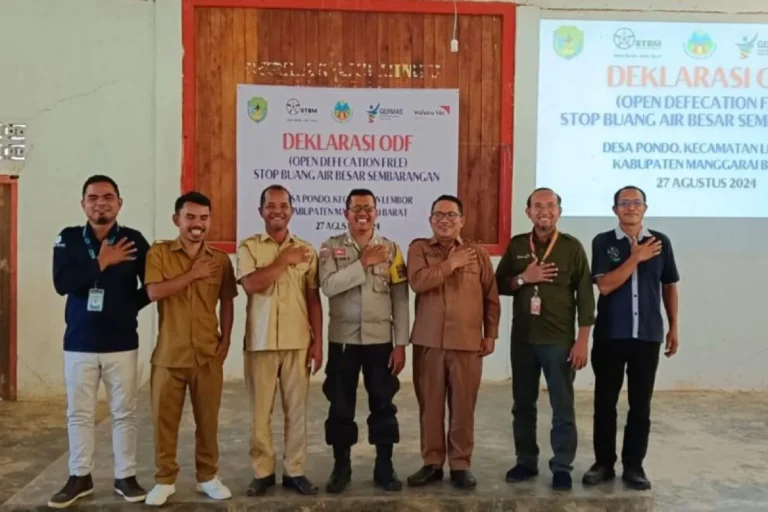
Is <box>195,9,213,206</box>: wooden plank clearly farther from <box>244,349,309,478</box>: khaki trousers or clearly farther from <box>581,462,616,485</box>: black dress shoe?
<box>581,462,616,485</box>: black dress shoe

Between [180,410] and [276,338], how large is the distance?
20.6 inches

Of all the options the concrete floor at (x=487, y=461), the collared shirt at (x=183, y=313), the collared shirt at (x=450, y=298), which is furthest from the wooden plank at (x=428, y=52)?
the collared shirt at (x=183, y=313)

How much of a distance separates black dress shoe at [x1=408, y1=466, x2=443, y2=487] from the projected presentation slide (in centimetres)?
299

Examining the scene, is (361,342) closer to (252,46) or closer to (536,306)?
(536,306)

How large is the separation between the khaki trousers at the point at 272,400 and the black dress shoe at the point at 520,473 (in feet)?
3.35

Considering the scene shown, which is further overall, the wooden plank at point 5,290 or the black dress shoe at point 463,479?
the wooden plank at point 5,290

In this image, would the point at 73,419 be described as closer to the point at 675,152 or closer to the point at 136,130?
the point at 136,130

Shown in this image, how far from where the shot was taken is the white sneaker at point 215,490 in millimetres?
3240

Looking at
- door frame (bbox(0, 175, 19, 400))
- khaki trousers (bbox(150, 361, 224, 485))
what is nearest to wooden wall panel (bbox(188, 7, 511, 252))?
door frame (bbox(0, 175, 19, 400))

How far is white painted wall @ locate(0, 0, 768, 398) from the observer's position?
552 cm

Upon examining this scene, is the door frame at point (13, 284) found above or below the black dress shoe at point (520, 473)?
above

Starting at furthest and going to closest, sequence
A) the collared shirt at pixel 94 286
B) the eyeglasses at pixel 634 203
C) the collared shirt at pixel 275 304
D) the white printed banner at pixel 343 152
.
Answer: the white printed banner at pixel 343 152 → the eyeglasses at pixel 634 203 → the collared shirt at pixel 275 304 → the collared shirt at pixel 94 286

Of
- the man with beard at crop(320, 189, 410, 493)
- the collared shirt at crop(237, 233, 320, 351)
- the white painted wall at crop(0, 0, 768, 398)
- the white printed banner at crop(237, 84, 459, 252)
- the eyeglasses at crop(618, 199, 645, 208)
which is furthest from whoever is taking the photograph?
the white printed banner at crop(237, 84, 459, 252)

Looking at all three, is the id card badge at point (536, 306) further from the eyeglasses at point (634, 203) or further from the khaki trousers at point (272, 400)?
the khaki trousers at point (272, 400)
